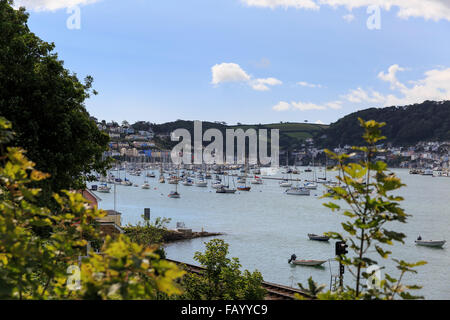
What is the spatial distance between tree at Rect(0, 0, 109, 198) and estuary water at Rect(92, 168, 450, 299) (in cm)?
1496

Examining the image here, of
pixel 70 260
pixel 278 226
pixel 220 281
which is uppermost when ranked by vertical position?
pixel 70 260

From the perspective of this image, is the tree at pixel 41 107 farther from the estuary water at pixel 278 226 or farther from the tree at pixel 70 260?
the estuary water at pixel 278 226

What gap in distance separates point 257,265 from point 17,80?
32270 mm

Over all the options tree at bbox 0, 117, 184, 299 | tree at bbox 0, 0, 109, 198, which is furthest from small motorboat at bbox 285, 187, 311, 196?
tree at bbox 0, 117, 184, 299

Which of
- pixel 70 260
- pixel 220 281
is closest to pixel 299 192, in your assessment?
pixel 220 281

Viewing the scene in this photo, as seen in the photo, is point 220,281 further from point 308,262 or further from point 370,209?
point 308,262

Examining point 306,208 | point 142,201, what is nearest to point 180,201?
point 142,201

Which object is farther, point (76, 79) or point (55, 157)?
point (76, 79)

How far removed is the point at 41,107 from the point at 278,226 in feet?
183

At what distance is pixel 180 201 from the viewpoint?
99938 mm

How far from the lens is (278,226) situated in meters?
68.7

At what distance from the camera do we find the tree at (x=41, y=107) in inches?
604

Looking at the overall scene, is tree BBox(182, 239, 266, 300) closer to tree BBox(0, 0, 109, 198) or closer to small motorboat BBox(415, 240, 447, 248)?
tree BBox(0, 0, 109, 198)
